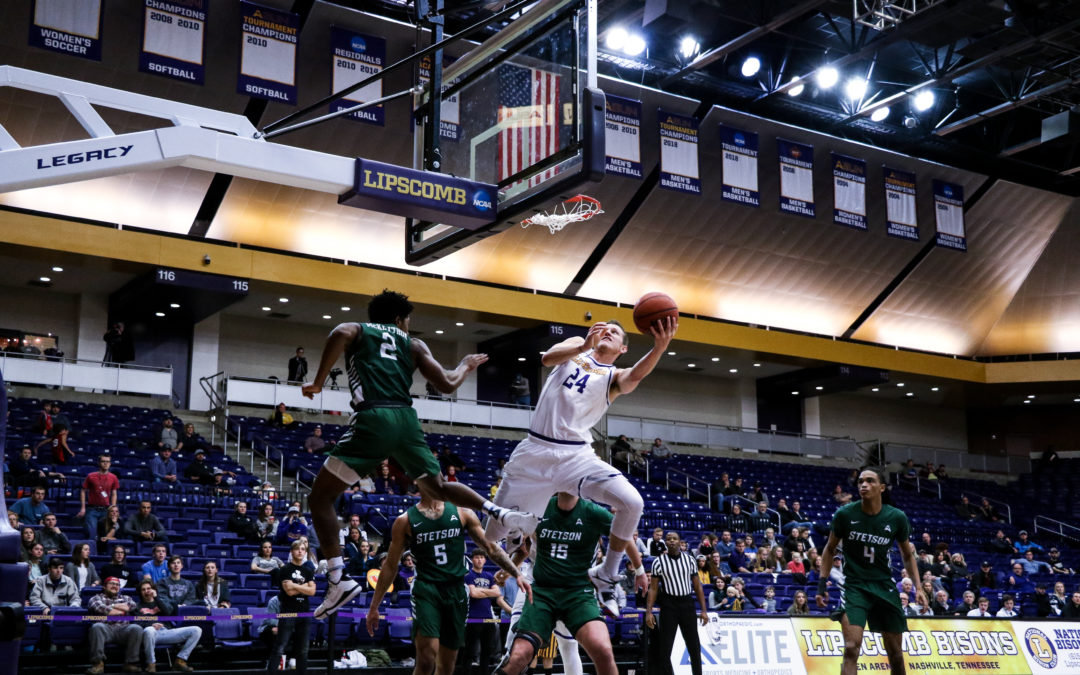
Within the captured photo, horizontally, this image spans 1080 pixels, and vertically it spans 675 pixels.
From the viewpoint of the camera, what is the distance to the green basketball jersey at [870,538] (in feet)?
30.3

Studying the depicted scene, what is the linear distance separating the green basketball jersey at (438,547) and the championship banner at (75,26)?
11316 mm

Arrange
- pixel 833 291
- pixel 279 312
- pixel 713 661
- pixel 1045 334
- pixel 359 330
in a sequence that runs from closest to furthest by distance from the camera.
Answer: pixel 359 330, pixel 713 661, pixel 279 312, pixel 833 291, pixel 1045 334

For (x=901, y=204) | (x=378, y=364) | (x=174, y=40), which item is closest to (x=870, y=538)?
(x=378, y=364)

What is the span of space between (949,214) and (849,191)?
4.00 m

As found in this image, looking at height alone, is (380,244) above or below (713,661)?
above

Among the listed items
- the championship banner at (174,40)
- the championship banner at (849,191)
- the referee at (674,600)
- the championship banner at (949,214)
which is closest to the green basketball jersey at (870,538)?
the referee at (674,600)

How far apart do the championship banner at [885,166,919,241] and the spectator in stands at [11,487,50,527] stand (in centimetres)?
1944

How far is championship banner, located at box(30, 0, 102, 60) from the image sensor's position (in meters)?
15.9

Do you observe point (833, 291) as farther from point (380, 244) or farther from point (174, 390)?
point (174, 390)

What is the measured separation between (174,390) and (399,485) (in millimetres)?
7986

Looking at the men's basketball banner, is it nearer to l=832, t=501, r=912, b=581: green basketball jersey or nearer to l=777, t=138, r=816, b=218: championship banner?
l=777, t=138, r=816, b=218: championship banner

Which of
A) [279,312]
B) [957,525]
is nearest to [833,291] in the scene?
[957,525]

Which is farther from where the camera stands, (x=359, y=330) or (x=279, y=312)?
(x=279, y=312)

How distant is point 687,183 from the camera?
22406 millimetres
